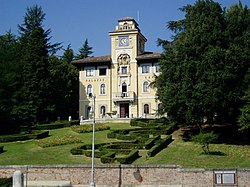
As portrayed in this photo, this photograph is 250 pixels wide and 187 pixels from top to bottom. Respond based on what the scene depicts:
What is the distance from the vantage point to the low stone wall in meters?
23.9

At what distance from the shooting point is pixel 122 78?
201ft

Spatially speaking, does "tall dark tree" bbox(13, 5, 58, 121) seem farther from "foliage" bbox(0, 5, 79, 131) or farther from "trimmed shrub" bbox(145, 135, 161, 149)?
"trimmed shrub" bbox(145, 135, 161, 149)

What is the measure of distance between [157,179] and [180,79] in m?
13.7

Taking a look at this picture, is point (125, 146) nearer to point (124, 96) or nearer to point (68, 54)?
point (124, 96)

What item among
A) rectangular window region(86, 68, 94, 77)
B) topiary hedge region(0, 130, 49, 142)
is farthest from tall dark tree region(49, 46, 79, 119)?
topiary hedge region(0, 130, 49, 142)

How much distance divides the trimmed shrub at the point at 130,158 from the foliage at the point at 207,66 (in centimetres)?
701

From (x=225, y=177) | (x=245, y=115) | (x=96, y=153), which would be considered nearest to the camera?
(x=225, y=177)

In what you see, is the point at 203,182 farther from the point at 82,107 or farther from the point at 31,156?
the point at 82,107

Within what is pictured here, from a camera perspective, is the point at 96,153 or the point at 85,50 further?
the point at 85,50

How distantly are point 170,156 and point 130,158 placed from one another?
3.88 m

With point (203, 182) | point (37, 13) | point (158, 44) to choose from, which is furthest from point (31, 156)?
point (37, 13)

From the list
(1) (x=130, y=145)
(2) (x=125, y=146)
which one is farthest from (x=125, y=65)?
(2) (x=125, y=146)

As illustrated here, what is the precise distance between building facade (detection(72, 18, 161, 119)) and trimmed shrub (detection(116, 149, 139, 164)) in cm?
2839

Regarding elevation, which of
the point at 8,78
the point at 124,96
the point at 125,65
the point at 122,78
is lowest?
the point at 124,96
